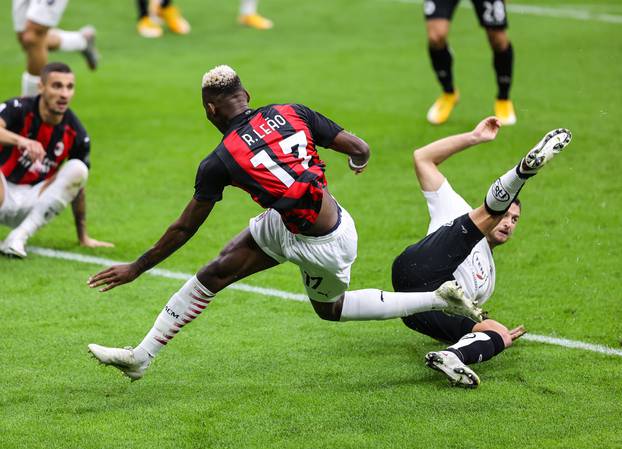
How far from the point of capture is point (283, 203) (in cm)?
564

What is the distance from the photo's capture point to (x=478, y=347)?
610 centimetres

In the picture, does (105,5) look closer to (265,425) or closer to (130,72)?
(130,72)

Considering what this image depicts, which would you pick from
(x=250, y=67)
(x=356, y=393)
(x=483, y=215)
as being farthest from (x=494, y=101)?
(x=356, y=393)

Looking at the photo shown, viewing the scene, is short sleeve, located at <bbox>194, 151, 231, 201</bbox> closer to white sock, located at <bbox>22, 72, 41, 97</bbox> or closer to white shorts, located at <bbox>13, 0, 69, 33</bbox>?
white sock, located at <bbox>22, 72, 41, 97</bbox>

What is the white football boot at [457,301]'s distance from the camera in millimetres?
5922

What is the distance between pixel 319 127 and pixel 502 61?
5.99m

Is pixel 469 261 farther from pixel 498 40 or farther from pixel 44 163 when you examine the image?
pixel 498 40

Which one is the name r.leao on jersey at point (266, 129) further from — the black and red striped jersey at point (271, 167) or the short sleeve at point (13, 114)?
the short sleeve at point (13, 114)

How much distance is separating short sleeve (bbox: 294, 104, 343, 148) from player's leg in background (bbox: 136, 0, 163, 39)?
10.9 m

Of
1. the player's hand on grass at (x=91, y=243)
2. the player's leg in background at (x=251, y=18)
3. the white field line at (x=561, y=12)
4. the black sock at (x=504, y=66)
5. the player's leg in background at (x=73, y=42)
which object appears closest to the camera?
the player's hand on grass at (x=91, y=243)

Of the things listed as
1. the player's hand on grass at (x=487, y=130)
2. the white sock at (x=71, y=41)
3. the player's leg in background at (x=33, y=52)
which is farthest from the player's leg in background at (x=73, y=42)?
the player's hand on grass at (x=487, y=130)

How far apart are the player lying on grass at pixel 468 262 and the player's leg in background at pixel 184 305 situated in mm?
1173

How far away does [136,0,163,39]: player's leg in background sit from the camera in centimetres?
1636

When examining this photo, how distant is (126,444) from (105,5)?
541 inches
